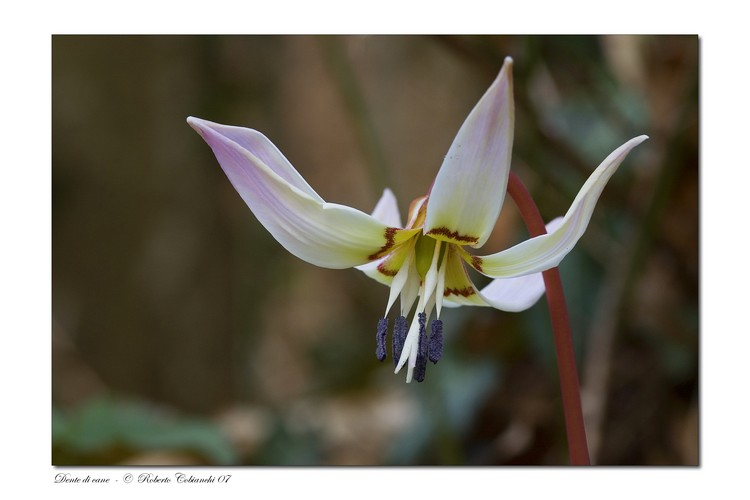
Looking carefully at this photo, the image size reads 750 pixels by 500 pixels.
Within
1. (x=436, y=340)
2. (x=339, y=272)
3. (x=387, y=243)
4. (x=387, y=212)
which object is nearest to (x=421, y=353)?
(x=436, y=340)

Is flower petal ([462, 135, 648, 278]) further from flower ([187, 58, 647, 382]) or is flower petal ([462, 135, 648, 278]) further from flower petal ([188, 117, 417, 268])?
flower petal ([188, 117, 417, 268])

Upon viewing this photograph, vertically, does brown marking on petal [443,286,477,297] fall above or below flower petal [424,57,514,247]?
below

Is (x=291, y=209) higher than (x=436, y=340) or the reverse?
higher

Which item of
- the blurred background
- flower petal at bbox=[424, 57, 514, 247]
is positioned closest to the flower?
flower petal at bbox=[424, 57, 514, 247]

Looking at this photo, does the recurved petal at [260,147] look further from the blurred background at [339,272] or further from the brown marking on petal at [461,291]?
the blurred background at [339,272]

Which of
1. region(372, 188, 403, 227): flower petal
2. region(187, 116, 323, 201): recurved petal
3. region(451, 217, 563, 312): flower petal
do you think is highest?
region(187, 116, 323, 201): recurved petal

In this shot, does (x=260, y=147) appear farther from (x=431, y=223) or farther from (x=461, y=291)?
(x=461, y=291)
